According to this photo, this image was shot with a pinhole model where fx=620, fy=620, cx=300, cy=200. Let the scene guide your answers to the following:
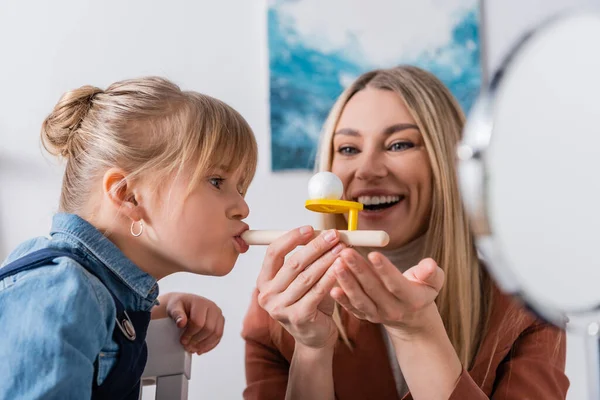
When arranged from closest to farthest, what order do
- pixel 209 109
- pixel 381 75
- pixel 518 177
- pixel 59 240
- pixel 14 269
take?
1. pixel 518 177
2. pixel 14 269
3. pixel 59 240
4. pixel 209 109
5. pixel 381 75

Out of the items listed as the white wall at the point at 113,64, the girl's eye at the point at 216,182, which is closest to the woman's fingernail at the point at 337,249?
the girl's eye at the point at 216,182

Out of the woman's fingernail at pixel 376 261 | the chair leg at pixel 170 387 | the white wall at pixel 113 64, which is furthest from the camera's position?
the white wall at pixel 113 64

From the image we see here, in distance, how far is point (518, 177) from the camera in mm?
443

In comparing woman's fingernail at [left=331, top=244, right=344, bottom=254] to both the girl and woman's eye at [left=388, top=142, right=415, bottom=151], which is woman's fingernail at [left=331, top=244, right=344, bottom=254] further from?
woman's eye at [left=388, top=142, right=415, bottom=151]

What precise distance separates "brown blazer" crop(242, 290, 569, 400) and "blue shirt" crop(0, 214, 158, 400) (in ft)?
1.43

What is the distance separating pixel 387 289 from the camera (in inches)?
31.7

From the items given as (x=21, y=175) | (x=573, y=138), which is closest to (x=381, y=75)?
(x=573, y=138)

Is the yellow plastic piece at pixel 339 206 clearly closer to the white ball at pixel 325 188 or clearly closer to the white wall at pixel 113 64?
the white ball at pixel 325 188

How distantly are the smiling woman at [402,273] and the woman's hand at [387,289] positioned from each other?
41 mm

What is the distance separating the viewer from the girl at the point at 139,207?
0.83m

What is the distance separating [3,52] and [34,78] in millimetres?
144

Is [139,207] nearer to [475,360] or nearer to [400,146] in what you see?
[400,146]

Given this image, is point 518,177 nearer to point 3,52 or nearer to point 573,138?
point 573,138

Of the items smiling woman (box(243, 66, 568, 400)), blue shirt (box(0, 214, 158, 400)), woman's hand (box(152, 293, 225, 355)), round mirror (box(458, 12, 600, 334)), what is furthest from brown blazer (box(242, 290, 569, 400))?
round mirror (box(458, 12, 600, 334))
